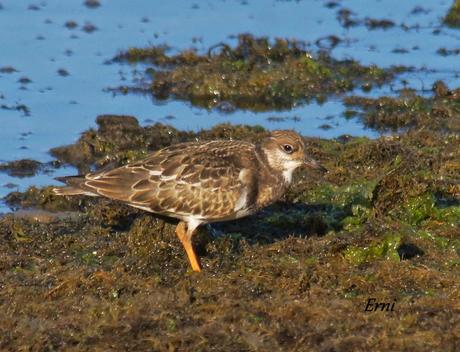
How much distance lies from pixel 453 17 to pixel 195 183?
7.71 meters

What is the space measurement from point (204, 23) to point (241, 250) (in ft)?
23.7

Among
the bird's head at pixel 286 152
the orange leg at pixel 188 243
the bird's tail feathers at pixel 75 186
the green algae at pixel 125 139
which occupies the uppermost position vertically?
the bird's head at pixel 286 152

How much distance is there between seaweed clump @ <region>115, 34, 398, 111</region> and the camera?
520 inches

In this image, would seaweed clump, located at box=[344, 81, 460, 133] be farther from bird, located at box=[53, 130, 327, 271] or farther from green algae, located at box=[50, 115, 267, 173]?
bird, located at box=[53, 130, 327, 271]

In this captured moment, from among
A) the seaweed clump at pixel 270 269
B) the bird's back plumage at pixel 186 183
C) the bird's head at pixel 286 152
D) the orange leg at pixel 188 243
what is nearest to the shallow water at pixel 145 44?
the seaweed clump at pixel 270 269

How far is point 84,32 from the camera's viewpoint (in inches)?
599

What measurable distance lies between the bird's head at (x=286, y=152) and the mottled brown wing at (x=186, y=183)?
219 mm

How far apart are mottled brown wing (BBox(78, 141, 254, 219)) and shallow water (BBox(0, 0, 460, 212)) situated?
2.28 metres

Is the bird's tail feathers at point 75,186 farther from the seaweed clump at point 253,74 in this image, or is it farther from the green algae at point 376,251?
the seaweed clump at point 253,74

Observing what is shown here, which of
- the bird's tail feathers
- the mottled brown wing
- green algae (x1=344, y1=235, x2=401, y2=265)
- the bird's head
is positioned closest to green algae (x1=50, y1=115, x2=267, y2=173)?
the bird's head

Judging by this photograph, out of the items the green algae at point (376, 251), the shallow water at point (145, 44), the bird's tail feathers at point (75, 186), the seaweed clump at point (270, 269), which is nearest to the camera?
the seaweed clump at point (270, 269)

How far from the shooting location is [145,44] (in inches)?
581

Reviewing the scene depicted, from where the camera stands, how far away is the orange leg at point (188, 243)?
8359mm

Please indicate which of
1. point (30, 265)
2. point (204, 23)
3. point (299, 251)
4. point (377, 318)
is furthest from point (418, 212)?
point (204, 23)
